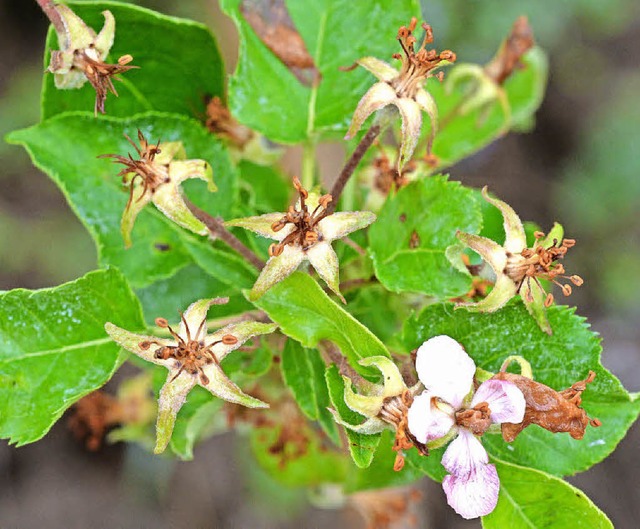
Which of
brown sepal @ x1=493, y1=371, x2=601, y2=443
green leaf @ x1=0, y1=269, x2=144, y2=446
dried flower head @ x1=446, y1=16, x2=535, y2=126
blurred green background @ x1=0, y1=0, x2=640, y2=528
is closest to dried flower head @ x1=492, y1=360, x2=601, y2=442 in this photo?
brown sepal @ x1=493, y1=371, x2=601, y2=443

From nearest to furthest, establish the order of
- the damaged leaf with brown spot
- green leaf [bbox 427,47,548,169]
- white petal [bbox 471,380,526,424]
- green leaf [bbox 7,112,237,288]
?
white petal [bbox 471,380,526,424]
green leaf [bbox 7,112,237,288]
the damaged leaf with brown spot
green leaf [bbox 427,47,548,169]

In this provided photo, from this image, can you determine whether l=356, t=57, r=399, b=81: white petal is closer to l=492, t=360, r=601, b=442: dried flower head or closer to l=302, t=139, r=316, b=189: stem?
l=302, t=139, r=316, b=189: stem

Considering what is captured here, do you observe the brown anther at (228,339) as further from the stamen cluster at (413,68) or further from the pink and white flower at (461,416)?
the stamen cluster at (413,68)

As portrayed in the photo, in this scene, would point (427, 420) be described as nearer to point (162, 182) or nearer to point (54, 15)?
point (162, 182)

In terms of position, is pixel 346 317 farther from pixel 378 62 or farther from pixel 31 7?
pixel 31 7

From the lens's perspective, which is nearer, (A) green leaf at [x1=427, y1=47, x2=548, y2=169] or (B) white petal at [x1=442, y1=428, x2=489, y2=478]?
(B) white petal at [x1=442, y1=428, x2=489, y2=478]

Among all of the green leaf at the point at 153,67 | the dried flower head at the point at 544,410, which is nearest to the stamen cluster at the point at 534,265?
the dried flower head at the point at 544,410

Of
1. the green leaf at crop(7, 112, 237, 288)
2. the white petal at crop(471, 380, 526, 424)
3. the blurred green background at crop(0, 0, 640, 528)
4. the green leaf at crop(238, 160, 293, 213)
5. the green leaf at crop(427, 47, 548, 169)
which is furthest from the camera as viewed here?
the blurred green background at crop(0, 0, 640, 528)
